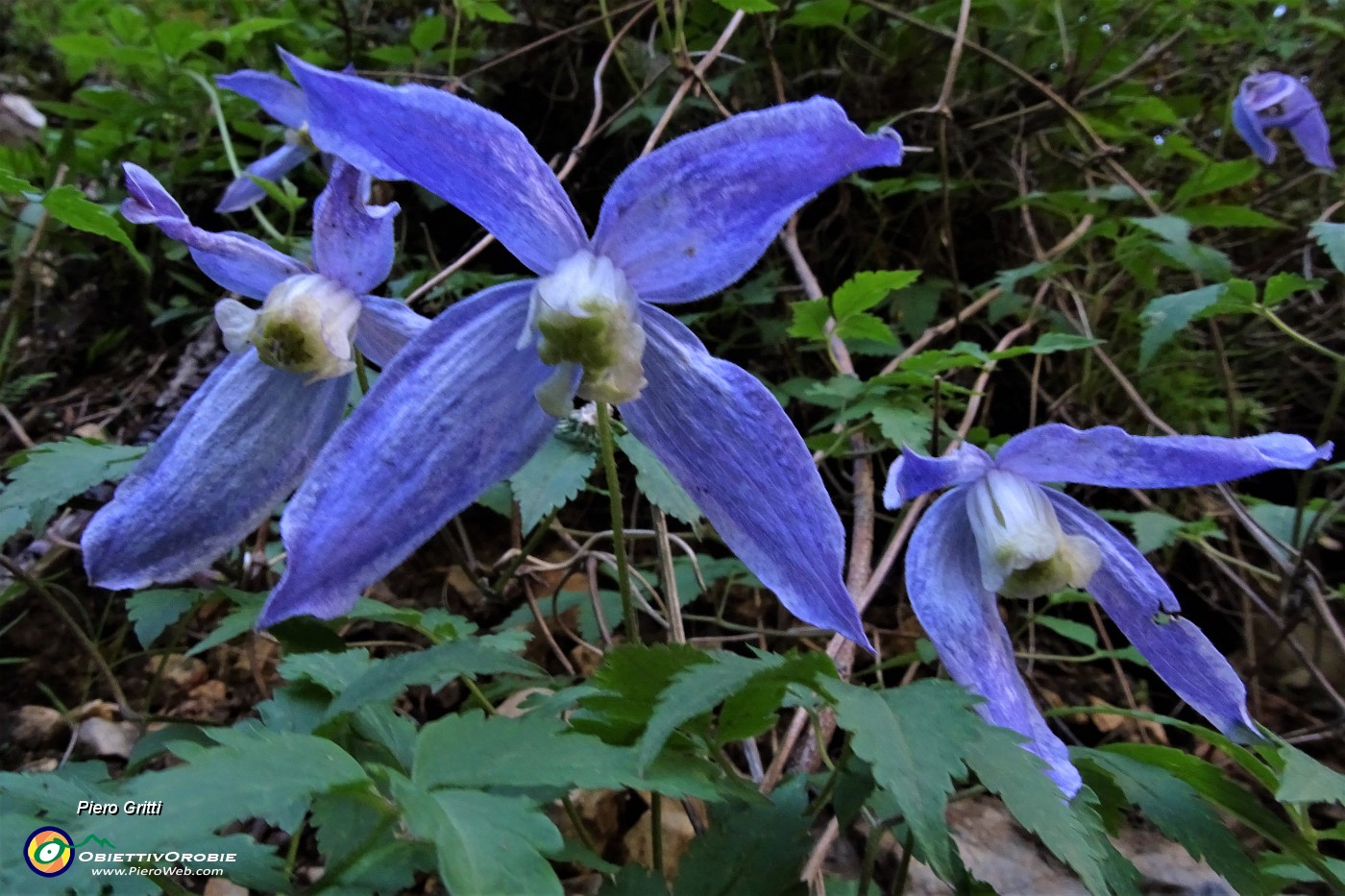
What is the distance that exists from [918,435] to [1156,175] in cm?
194

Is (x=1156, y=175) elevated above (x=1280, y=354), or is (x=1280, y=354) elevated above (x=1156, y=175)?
(x=1156, y=175)

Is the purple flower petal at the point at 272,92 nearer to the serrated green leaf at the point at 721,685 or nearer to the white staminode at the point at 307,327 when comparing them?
the white staminode at the point at 307,327

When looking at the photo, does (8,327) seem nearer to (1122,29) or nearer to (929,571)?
(929,571)

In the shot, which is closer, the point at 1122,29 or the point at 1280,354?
the point at 1122,29

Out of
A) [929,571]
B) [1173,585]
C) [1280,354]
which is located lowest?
[1173,585]

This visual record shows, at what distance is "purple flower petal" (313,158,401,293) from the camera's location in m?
0.86

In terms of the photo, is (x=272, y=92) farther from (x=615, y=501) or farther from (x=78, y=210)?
(x=615, y=501)

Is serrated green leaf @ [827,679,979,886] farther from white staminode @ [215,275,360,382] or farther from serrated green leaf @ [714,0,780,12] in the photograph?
serrated green leaf @ [714,0,780,12]

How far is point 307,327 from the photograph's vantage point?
866 mm

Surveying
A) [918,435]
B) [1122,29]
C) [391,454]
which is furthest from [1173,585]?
[391,454]

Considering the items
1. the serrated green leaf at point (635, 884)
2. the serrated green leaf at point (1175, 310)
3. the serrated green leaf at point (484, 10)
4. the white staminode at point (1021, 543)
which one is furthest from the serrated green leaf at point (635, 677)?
the serrated green leaf at point (484, 10)

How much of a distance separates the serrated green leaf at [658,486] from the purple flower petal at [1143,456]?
1.28 feet

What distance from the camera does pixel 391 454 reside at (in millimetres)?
755

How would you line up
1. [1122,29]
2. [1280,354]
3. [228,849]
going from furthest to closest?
[1280,354], [1122,29], [228,849]
